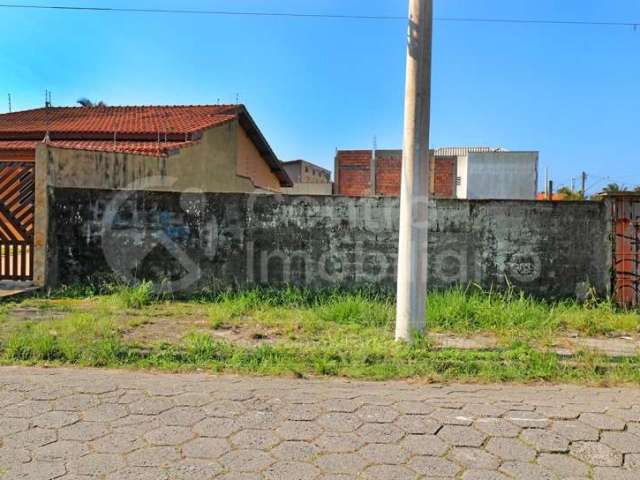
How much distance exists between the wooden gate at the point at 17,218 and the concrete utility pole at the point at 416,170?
5.88 metres

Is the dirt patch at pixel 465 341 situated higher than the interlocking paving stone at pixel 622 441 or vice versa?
the dirt patch at pixel 465 341

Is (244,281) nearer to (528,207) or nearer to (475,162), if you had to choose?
→ (528,207)

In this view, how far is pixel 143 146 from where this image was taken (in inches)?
544

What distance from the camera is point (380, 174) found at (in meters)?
28.3

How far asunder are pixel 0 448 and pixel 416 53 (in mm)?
4529

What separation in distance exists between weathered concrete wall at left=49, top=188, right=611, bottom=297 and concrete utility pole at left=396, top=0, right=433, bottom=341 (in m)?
2.30

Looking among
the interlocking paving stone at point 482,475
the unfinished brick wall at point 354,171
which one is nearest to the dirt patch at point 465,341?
the interlocking paving stone at point 482,475

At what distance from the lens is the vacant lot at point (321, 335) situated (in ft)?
14.8

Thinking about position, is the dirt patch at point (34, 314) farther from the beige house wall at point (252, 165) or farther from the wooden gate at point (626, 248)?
the beige house wall at point (252, 165)

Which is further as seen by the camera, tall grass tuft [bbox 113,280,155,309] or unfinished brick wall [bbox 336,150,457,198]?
unfinished brick wall [bbox 336,150,457,198]

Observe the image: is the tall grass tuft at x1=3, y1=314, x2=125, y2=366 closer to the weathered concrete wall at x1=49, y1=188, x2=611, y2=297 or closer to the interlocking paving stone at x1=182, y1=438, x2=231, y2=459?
the interlocking paving stone at x1=182, y1=438, x2=231, y2=459

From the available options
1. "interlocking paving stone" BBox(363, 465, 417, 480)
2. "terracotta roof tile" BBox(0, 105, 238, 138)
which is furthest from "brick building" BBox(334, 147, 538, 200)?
"interlocking paving stone" BBox(363, 465, 417, 480)

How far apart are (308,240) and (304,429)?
14.4 ft

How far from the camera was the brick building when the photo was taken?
2741 centimetres
